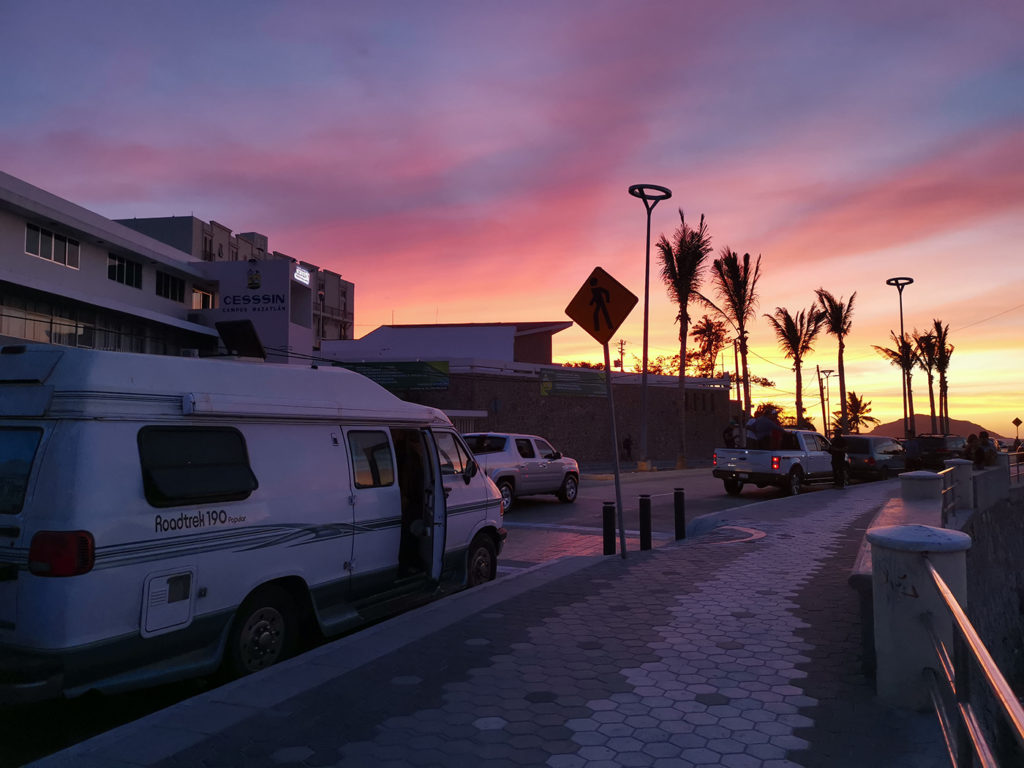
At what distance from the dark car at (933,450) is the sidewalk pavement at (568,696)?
28467 mm

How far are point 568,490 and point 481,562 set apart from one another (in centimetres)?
1119

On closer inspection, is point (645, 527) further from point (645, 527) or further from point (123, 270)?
point (123, 270)

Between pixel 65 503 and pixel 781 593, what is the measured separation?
6399mm

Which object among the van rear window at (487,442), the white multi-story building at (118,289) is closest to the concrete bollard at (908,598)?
the van rear window at (487,442)

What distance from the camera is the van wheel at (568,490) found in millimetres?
19688

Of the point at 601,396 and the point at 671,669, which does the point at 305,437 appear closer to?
the point at 671,669

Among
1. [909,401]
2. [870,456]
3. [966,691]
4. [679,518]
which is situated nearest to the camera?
[966,691]

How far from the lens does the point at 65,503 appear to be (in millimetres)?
4348

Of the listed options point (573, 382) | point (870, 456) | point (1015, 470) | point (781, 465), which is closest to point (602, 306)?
point (781, 465)

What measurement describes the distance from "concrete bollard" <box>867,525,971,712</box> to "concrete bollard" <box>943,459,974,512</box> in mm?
10155

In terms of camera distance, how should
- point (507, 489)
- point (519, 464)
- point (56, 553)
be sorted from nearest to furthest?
point (56, 553)
point (507, 489)
point (519, 464)

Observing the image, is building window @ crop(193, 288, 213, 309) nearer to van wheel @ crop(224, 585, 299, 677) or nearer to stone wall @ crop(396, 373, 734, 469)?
stone wall @ crop(396, 373, 734, 469)

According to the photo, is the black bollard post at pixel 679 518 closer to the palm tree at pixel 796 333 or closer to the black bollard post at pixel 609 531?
the black bollard post at pixel 609 531

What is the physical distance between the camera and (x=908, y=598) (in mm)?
4426
